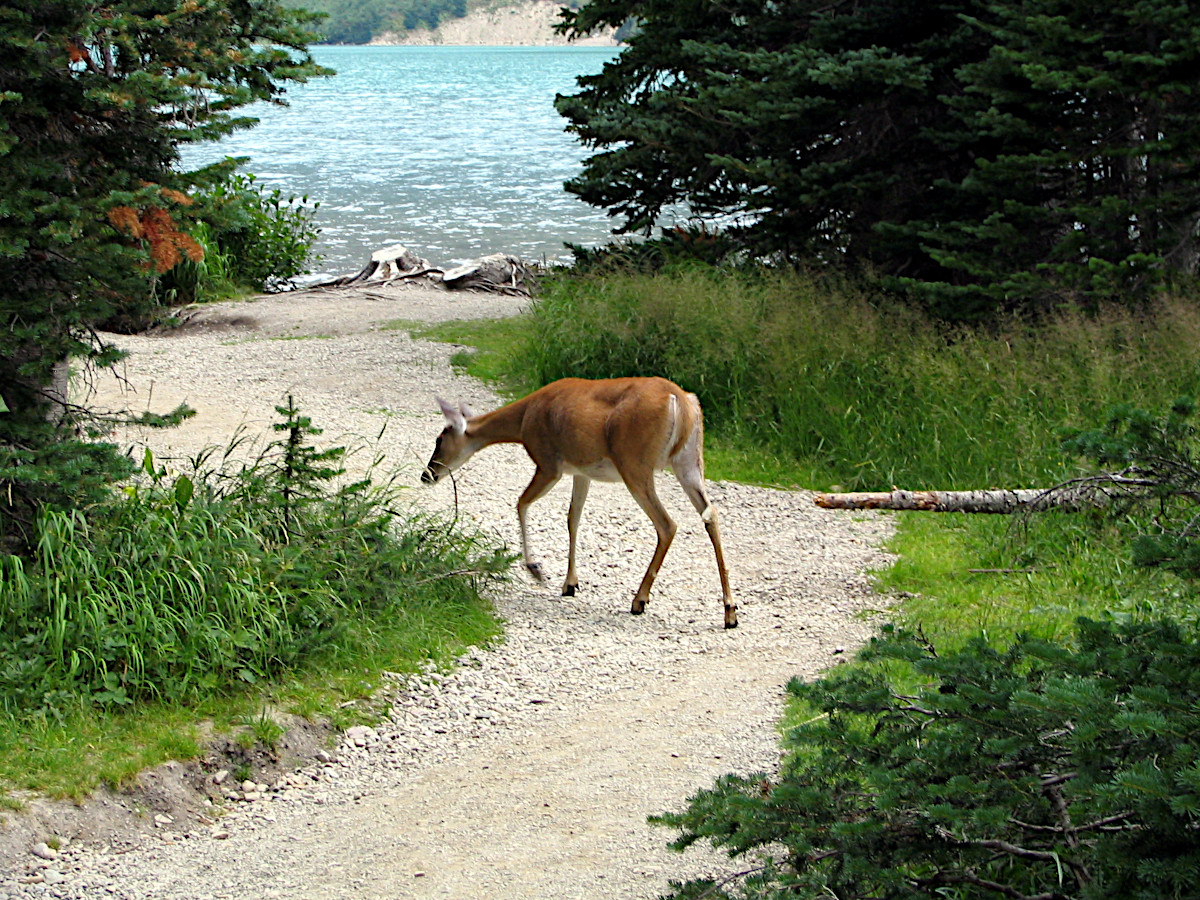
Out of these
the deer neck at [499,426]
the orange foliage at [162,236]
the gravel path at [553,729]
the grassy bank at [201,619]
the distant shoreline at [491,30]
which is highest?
the distant shoreline at [491,30]

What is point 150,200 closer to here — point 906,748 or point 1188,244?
point 906,748

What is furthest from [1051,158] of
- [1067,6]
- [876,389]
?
[876,389]

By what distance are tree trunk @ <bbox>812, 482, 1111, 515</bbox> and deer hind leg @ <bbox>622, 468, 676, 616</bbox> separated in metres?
0.95

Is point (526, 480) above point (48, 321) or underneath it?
underneath

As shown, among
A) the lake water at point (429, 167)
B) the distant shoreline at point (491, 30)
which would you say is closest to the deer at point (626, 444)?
the lake water at point (429, 167)

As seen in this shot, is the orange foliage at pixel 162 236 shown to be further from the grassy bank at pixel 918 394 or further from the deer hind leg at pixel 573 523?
the grassy bank at pixel 918 394

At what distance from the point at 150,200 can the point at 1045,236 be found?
9.52 meters

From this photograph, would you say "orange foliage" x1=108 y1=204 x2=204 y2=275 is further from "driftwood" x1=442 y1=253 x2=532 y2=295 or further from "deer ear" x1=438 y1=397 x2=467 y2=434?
"driftwood" x1=442 y1=253 x2=532 y2=295

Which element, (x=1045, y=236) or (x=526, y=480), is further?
(x=1045, y=236)

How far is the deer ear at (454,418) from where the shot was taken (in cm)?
839

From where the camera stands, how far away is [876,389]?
36.6ft

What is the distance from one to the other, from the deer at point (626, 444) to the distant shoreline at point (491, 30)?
478ft

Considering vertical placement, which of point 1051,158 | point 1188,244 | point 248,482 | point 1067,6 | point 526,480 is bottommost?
point 526,480

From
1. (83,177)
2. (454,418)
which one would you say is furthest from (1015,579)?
(83,177)
